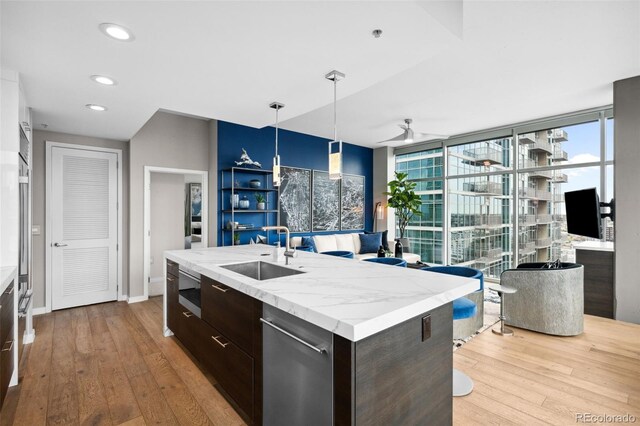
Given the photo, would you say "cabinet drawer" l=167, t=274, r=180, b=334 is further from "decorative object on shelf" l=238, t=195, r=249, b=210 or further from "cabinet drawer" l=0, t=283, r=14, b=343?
"decorative object on shelf" l=238, t=195, r=249, b=210

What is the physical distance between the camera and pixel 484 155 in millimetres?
6086

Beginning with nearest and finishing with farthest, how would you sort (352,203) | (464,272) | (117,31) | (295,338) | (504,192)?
1. (295,338)
2. (117,31)
3. (464,272)
4. (504,192)
5. (352,203)

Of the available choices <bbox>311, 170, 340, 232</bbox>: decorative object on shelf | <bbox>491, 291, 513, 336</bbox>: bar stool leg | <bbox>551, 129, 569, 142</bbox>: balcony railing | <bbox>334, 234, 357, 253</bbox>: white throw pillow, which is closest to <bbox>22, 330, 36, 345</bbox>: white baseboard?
<bbox>311, 170, 340, 232</bbox>: decorative object on shelf

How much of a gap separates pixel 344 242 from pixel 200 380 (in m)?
4.07

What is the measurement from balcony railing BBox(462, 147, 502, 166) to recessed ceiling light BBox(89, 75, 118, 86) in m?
5.86

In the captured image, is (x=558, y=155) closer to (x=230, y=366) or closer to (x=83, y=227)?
(x=230, y=366)

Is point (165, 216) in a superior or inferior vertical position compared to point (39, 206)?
inferior

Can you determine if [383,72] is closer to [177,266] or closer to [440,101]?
[440,101]

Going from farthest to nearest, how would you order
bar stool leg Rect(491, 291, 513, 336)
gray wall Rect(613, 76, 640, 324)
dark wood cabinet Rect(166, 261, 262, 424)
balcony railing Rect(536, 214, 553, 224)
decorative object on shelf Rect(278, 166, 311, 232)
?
1. decorative object on shelf Rect(278, 166, 311, 232)
2. balcony railing Rect(536, 214, 553, 224)
3. gray wall Rect(613, 76, 640, 324)
4. bar stool leg Rect(491, 291, 513, 336)
5. dark wood cabinet Rect(166, 261, 262, 424)

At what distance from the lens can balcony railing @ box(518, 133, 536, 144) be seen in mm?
5461

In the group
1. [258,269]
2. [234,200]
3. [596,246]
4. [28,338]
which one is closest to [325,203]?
[234,200]

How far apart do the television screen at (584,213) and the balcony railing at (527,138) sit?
1.96 metres

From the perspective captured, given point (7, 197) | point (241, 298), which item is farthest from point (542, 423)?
point (7, 197)

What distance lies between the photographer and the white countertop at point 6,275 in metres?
1.99
